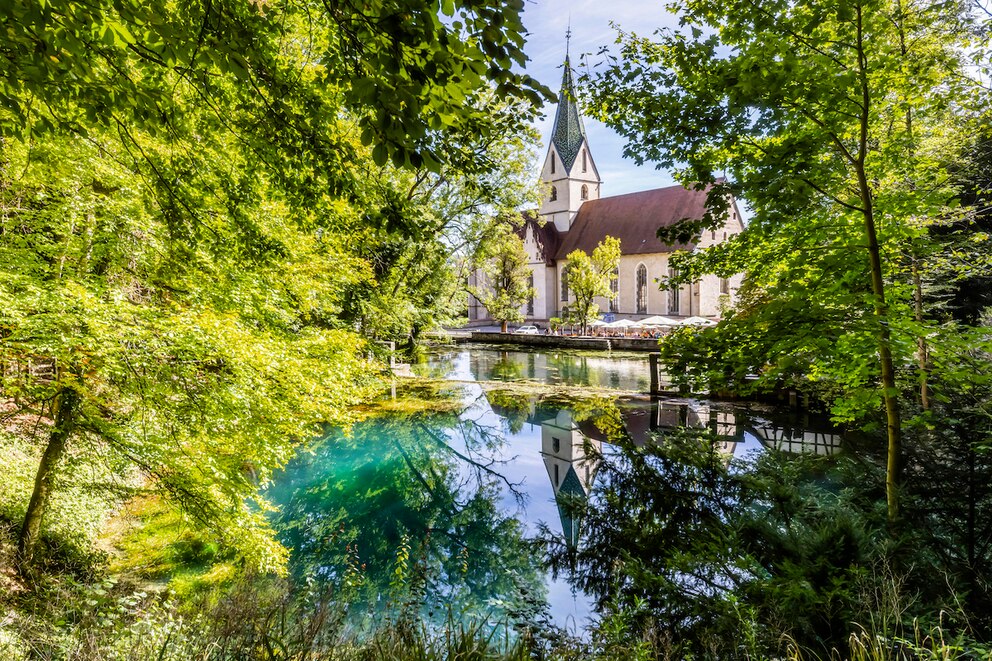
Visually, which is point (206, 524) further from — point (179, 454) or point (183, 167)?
point (183, 167)

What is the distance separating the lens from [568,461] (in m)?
11.2

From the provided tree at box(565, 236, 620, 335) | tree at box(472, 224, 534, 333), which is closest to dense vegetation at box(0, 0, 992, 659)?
tree at box(472, 224, 534, 333)

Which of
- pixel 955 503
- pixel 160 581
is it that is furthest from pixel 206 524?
pixel 955 503

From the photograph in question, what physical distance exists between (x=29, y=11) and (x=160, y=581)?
644 centimetres

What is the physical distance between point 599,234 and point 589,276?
41.1 feet

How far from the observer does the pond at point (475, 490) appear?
6.22 m

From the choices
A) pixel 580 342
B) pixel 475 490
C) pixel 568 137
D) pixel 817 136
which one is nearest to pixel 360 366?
pixel 475 490

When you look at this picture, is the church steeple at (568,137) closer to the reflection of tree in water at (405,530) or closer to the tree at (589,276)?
the tree at (589,276)

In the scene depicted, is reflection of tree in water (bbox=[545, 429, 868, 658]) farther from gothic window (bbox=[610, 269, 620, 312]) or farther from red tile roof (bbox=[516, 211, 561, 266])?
red tile roof (bbox=[516, 211, 561, 266])

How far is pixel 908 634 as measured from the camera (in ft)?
8.84

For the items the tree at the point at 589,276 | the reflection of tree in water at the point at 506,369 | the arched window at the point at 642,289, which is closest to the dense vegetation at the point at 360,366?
the reflection of tree in water at the point at 506,369

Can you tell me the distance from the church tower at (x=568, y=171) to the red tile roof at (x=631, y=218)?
1.36 metres

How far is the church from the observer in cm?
4009

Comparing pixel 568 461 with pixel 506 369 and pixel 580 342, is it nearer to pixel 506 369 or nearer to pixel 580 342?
pixel 506 369
